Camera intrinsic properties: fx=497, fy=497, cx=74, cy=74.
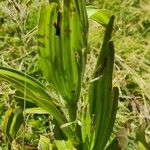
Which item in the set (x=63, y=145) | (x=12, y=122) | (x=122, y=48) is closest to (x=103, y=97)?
(x=63, y=145)

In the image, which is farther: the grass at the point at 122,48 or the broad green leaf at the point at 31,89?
the grass at the point at 122,48

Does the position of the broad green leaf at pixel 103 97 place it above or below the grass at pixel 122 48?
below

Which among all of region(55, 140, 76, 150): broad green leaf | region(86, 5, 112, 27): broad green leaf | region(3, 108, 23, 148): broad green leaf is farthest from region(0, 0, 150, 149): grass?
region(86, 5, 112, 27): broad green leaf

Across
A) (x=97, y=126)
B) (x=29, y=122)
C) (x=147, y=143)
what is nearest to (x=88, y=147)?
(x=97, y=126)

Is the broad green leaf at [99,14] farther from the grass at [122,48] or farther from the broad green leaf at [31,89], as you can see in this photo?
the grass at [122,48]

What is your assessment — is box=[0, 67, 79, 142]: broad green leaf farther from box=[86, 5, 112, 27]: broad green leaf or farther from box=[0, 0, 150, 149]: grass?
box=[0, 0, 150, 149]: grass

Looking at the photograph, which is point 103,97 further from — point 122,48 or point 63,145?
point 122,48

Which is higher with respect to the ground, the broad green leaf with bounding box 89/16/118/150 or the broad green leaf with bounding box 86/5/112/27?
the broad green leaf with bounding box 86/5/112/27

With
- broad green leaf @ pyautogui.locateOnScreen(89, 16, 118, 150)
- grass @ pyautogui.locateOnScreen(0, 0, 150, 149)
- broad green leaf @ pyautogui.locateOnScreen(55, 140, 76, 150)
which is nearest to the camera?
broad green leaf @ pyautogui.locateOnScreen(89, 16, 118, 150)

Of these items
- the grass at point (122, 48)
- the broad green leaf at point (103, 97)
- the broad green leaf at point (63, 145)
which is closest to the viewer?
the broad green leaf at point (103, 97)

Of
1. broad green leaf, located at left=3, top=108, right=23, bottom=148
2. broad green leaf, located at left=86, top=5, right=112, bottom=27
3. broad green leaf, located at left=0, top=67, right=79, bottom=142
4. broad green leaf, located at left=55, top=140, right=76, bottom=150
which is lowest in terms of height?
broad green leaf, located at left=55, top=140, right=76, bottom=150

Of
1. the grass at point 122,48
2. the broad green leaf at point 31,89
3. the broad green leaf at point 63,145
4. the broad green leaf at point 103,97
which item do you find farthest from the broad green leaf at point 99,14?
the grass at point 122,48

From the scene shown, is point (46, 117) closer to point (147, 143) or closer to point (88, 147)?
point (88, 147)
